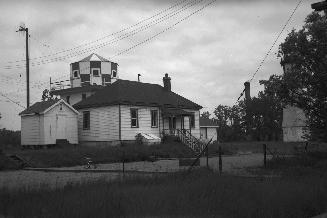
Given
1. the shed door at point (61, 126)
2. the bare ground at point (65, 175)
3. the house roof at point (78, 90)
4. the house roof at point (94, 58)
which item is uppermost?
the house roof at point (94, 58)

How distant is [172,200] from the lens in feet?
34.9

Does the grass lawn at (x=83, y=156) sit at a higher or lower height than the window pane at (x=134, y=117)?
lower

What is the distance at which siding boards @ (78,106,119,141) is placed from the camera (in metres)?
42.7

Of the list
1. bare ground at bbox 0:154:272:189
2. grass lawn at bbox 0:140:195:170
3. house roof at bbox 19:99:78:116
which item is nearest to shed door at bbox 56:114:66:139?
house roof at bbox 19:99:78:116

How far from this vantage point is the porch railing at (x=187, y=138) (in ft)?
137

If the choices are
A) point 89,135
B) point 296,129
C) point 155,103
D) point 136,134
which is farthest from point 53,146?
point 296,129

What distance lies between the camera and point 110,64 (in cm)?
6316

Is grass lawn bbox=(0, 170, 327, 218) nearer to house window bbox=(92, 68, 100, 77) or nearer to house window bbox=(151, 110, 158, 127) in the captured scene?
house window bbox=(151, 110, 158, 127)

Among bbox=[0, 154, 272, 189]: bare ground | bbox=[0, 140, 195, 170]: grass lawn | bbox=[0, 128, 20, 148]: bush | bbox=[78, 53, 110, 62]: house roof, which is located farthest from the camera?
bbox=[78, 53, 110, 62]: house roof

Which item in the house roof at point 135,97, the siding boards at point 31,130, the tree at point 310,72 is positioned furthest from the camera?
the house roof at point 135,97

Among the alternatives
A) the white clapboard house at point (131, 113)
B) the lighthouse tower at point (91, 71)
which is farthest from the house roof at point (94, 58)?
the white clapboard house at point (131, 113)

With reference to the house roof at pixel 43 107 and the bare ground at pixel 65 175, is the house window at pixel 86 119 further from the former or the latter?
the bare ground at pixel 65 175

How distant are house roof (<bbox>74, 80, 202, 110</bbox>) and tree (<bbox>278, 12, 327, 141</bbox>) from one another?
2059 cm

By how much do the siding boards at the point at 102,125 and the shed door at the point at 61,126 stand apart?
101 inches
